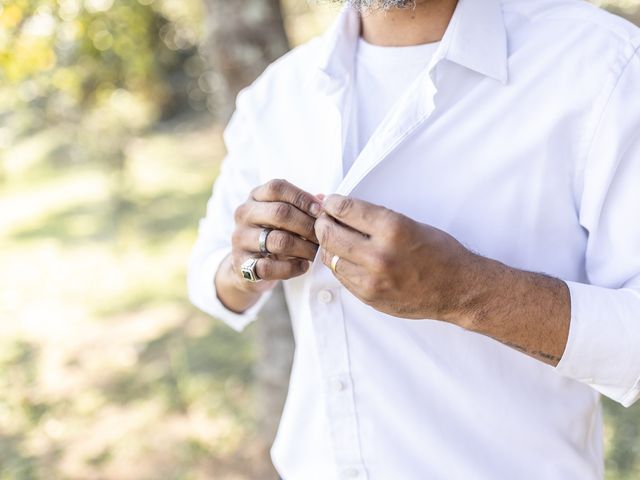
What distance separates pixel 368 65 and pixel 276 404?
244cm

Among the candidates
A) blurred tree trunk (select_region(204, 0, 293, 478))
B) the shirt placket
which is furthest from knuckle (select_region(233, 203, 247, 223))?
blurred tree trunk (select_region(204, 0, 293, 478))

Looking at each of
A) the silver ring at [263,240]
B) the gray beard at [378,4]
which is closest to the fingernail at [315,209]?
the silver ring at [263,240]

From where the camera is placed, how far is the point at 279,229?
1.49m

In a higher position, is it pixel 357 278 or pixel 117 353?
pixel 357 278

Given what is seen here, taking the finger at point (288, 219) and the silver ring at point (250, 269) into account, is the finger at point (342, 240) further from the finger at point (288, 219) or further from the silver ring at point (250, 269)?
the silver ring at point (250, 269)

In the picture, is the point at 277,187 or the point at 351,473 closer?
the point at 277,187

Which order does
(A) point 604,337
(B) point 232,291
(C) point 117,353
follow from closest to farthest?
(A) point 604,337 → (B) point 232,291 → (C) point 117,353

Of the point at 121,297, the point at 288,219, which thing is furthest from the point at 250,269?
the point at 121,297

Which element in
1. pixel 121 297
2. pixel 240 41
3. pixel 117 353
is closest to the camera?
pixel 240 41

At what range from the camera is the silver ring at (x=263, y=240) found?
59.0 inches

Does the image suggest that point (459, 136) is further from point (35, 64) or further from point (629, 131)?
point (35, 64)

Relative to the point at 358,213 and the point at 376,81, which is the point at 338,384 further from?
the point at 376,81

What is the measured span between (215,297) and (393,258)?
0.82 m

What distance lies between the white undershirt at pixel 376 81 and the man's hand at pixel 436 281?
0.37m
